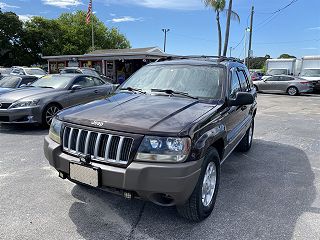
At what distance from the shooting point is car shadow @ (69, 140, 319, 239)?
126 inches

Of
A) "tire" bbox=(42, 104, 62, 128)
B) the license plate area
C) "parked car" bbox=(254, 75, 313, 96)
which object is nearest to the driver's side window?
the license plate area

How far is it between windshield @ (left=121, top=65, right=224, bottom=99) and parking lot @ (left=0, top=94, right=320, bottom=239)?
1374mm

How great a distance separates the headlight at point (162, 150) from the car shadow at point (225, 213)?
819 mm

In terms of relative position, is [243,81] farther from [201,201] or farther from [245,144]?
[201,201]

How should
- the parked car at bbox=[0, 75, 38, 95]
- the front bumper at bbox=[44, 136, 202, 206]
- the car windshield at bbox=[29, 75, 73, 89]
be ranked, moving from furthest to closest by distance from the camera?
the parked car at bbox=[0, 75, 38, 95]
the car windshield at bbox=[29, 75, 73, 89]
the front bumper at bbox=[44, 136, 202, 206]

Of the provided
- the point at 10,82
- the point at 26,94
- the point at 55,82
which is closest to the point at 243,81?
the point at 26,94

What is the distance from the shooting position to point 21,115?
7.55m

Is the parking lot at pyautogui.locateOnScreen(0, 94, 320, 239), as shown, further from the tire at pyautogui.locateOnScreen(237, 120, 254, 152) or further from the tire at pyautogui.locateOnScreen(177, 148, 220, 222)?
the tire at pyautogui.locateOnScreen(237, 120, 254, 152)

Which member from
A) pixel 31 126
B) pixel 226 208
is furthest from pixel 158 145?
pixel 31 126

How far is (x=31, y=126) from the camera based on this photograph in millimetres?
8438

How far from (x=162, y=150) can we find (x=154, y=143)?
10 cm

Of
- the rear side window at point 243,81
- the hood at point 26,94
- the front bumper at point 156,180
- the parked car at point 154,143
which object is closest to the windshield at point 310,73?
the rear side window at point 243,81

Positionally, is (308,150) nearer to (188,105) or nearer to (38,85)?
(188,105)

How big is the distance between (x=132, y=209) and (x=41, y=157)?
8.74 ft
